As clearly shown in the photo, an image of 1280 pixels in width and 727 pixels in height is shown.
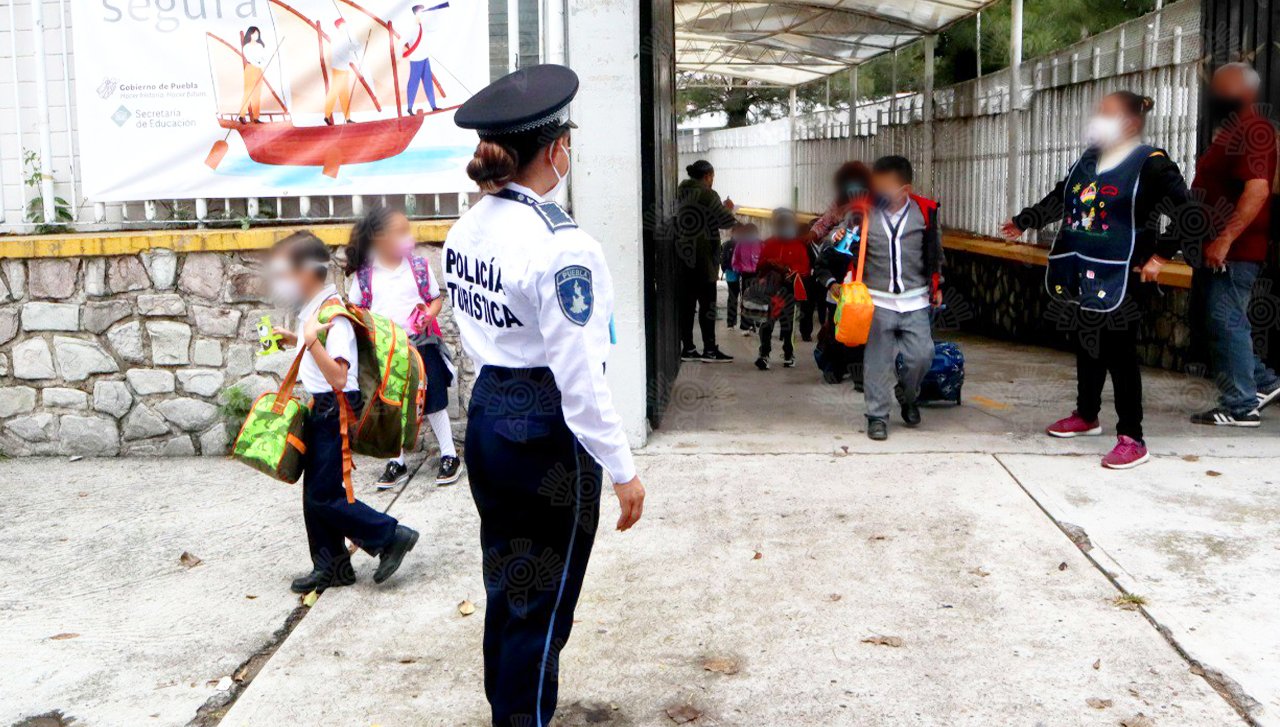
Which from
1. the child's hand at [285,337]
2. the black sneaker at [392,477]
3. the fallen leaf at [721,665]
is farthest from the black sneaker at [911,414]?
the child's hand at [285,337]

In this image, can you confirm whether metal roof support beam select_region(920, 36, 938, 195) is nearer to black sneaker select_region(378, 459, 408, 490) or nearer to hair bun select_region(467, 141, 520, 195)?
black sneaker select_region(378, 459, 408, 490)

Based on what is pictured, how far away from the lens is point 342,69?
256 inches

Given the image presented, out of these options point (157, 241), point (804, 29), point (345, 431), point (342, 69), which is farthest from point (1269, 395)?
point (804, 29)

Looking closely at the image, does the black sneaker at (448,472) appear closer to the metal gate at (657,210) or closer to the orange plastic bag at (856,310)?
the metal gate at (657,210)

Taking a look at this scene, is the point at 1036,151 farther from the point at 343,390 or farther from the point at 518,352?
the point at 518,352

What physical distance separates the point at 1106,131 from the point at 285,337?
4.19 metres

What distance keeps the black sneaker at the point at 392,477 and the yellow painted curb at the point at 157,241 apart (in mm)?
1247

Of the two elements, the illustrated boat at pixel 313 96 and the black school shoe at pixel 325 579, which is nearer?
the black school shoe at pixel 325 579

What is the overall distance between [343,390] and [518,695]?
1.66m

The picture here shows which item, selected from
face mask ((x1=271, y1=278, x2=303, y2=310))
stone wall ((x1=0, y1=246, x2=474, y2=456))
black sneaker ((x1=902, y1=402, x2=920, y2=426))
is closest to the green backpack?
face mask ((x1=271, y1=278, x2=303, y2=310))

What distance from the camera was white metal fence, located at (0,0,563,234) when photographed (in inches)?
263

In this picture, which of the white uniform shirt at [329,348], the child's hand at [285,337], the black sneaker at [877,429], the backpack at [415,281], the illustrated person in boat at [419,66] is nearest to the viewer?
the child's hand at [285,337]

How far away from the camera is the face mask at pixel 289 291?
449cm

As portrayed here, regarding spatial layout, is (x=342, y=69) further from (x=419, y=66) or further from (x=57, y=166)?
(x=57, y=166)
